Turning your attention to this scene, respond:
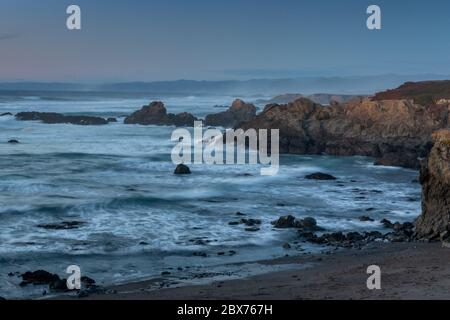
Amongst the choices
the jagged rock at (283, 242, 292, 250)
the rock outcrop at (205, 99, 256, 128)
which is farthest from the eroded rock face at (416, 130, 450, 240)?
the rock outcrop at (205, 99, 256, 128)

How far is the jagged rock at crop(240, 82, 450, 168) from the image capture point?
48969 mm

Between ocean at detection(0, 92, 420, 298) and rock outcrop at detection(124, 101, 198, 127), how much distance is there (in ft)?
92.9

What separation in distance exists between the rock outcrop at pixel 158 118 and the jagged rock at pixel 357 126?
81.1 ft

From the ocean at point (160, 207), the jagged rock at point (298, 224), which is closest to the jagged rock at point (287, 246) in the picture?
the ocean at point (160, 207)

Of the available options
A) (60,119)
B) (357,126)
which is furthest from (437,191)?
(60,119)

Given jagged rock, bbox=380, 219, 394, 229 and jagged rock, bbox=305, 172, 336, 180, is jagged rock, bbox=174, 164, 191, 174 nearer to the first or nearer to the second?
jagged rock, bbox=305, 172, 336, 180

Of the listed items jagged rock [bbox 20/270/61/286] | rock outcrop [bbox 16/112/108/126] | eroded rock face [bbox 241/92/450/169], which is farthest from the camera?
rock outcrop [bbox 16/112/108/126]

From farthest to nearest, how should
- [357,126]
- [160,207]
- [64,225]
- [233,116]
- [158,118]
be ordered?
[158,118]
[233,116]
[357,126]
[160,207]
[64,225]

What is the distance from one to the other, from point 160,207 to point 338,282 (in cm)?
1419

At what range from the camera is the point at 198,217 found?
2684 cm

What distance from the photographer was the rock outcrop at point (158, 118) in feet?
260

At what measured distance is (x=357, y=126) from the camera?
5169 cm

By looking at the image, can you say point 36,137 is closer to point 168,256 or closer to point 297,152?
point 297,152

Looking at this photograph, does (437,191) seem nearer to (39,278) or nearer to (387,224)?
(387,224)
